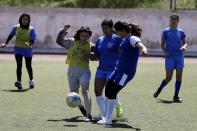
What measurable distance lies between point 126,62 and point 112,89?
48 cm

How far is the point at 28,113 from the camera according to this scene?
11.6 m

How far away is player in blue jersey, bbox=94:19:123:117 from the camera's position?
1079 cm

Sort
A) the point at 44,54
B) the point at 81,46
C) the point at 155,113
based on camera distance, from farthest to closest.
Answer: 1. the point at 44,54
2. the point at 155,113
3. the point at 81,46

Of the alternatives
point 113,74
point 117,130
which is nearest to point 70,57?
point 113,74

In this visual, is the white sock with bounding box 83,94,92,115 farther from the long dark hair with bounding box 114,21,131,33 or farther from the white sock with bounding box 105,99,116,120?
the long dark hair with bounding box 114,21,131,33

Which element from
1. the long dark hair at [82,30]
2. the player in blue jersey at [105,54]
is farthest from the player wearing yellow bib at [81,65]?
the player in blue jersey at [105,54]

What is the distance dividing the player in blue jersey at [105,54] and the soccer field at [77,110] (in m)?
0.61

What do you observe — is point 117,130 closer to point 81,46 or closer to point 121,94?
point 81,46

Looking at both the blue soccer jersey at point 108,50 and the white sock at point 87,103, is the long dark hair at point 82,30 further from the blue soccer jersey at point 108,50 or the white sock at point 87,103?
the white sock at point 87,103

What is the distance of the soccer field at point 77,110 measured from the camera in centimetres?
1027

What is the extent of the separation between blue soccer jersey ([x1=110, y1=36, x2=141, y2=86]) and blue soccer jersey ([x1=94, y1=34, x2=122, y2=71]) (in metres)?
0.39

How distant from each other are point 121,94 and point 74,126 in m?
5.16

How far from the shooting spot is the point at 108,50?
426 inches

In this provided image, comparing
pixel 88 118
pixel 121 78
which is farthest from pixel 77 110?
pixel 121 78
